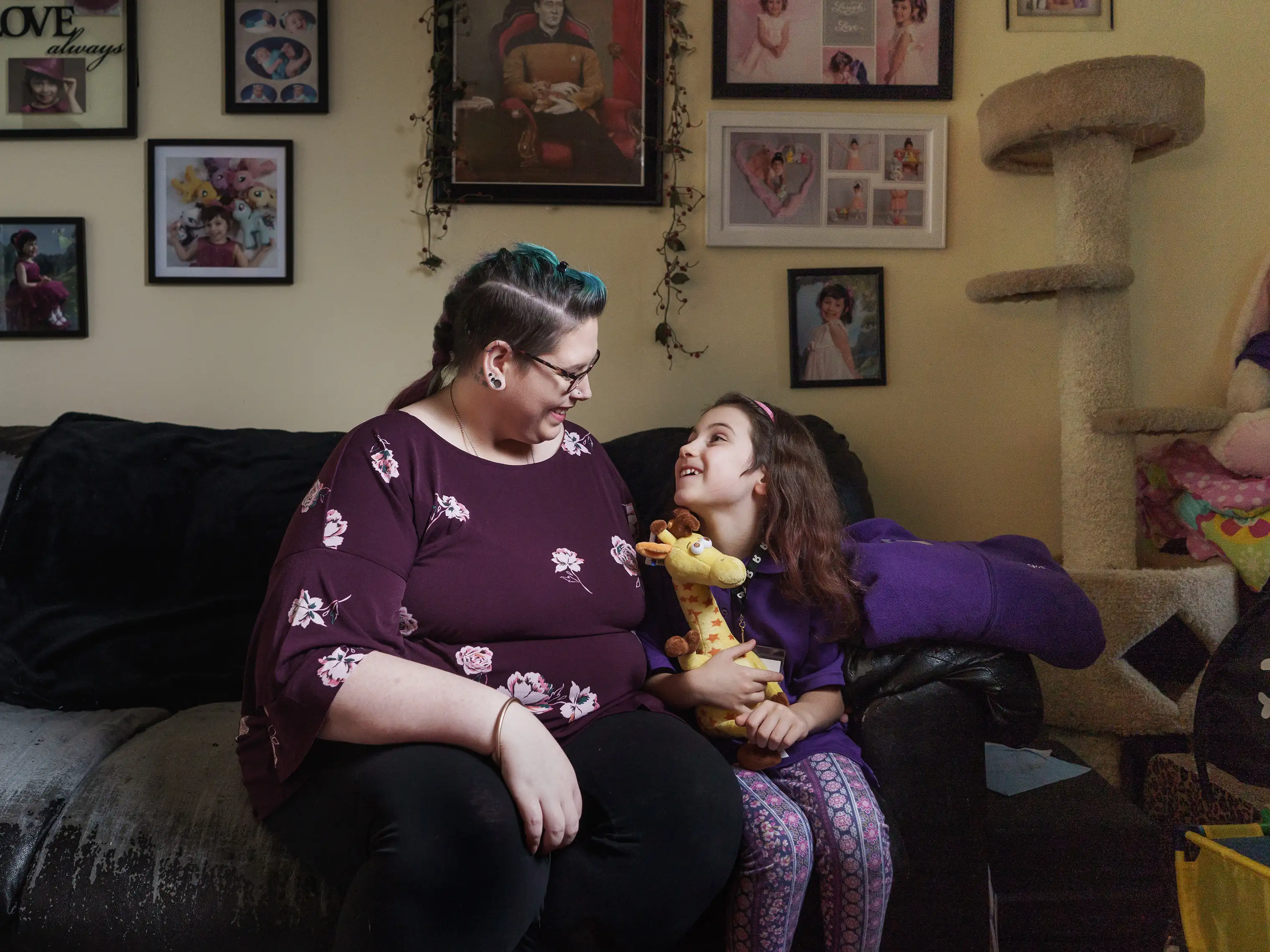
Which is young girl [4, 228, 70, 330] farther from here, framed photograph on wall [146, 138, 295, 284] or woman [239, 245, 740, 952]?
woman [239, 245, 740, 952]

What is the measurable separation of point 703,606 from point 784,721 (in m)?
0.22

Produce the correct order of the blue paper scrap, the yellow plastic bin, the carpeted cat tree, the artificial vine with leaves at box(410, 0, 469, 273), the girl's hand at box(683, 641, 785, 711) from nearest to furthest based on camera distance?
the yellow plastic bin < the girl's hand at box(683, 641, 785, 711) < the blue paper scrap < the carpeted cat tree < the artificial vine with leaves at box(410, 0, 469, 273)

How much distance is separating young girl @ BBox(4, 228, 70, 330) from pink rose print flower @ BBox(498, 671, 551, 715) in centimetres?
170

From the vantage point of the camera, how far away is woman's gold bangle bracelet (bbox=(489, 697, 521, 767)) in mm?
1171

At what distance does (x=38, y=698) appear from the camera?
1809mm

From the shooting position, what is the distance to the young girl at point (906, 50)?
2309 millimetres

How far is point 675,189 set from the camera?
7.59 feet

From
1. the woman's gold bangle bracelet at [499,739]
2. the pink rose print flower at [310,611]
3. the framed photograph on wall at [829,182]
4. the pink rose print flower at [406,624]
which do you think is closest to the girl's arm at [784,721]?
the woman's gold bangle bracelet at [499,739]

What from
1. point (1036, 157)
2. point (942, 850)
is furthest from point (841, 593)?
point (1036, 157)

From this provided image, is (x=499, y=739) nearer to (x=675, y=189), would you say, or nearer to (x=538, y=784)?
(x=538, y=784)

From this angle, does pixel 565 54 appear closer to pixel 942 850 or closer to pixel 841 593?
pixel 841 593

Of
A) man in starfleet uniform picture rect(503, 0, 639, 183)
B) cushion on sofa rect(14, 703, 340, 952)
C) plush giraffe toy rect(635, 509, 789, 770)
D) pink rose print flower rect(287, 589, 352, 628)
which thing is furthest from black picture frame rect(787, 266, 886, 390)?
cushion on sofa rect(14, 703, 340, 952)

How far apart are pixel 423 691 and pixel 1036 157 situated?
6.40ft

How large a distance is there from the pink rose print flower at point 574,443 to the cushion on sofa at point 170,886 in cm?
70
